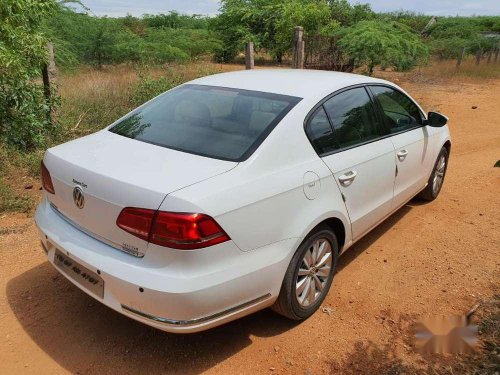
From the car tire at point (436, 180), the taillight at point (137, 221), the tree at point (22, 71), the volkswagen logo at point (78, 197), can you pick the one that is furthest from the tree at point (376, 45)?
the taillight at point (137, 221)

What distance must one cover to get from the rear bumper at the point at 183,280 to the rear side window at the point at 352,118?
113cm

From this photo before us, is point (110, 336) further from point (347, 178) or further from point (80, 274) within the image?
point (347, 178)

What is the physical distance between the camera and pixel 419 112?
4559 mm

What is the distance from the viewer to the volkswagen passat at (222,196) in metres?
2.31

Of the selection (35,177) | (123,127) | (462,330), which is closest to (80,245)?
(123,127)

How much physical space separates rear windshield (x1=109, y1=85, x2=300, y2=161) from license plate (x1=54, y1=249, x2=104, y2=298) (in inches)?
35.1

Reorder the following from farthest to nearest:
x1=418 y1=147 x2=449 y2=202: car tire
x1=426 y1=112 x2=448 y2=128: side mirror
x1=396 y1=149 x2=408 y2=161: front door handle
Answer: x1=418 y1=147 x2=449 y2=202: car tire, x1=426 y1=112 x2=448 y2=128: side mirror, x1=396 y1=149 x2=408 y2=161: front door handle

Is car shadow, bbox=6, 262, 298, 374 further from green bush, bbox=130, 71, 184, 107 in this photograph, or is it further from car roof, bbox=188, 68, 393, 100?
green bush, bbox=130, 71, 184, 107

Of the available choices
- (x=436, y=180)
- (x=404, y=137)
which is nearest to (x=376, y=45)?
(x=436, y=180)

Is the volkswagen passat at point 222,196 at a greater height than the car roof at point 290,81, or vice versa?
the car roof at point 290,81

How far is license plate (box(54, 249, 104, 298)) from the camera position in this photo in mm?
2510

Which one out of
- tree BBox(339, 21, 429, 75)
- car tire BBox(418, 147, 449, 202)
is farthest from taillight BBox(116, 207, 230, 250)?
tree BBox(339, 21, 429, 75)

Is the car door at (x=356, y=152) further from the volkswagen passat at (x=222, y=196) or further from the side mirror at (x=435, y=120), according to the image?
the side mirror at (x=435, y=120)

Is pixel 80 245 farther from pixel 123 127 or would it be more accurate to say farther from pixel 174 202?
pixel 123 127
